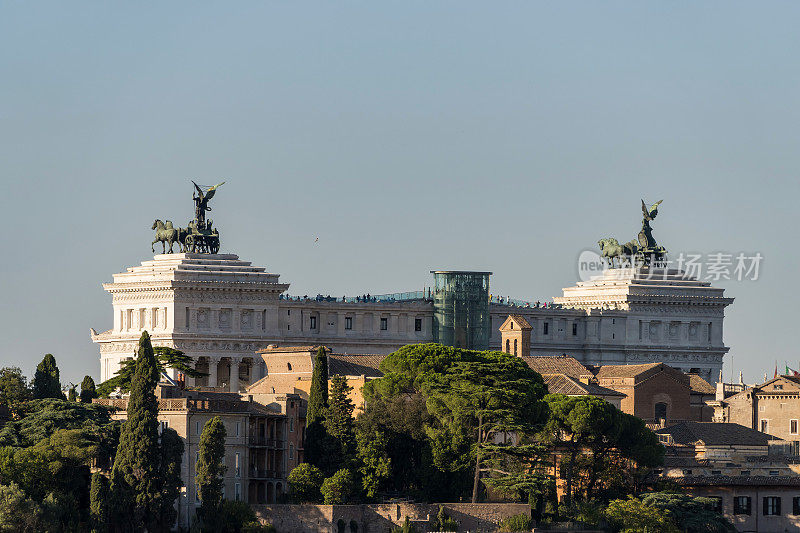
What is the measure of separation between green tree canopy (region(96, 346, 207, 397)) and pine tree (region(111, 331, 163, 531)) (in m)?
28.6

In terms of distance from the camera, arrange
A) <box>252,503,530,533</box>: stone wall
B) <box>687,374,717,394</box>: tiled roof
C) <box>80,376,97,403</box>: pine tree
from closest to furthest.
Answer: <box>252,503,530,533</box>: stone wall → <box>80,376,97,403</box>: pine tree → <box>687,374,717,394</box>: tiled roof

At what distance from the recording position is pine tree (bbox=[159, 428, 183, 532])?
101 metres

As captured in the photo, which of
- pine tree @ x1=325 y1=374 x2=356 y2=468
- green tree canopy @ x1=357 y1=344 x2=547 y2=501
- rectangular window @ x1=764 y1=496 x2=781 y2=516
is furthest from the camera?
rectangular window @ x1=764 y1=496 x2=781 y2=516

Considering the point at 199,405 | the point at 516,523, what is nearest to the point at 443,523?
the point at 516,523

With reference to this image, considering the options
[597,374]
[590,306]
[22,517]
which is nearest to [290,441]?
[22,517]

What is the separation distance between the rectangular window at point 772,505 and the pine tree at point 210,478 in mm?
27630

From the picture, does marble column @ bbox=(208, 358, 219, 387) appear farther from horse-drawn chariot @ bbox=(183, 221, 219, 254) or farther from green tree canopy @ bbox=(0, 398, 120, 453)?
green tree canopy @ bbox=(0, 398, 120, 453)

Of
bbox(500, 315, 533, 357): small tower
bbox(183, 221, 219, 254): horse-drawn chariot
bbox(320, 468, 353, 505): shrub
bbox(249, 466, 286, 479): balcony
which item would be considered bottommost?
bbox(320, 468, 353, 505): shrub

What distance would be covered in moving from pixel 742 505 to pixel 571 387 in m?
17.0

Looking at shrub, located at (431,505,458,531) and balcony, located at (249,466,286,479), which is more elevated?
balcony, located at (249,466,286,479)

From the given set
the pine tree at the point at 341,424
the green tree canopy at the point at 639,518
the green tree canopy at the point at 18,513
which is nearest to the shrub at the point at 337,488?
the pine tree at the point at 341,424

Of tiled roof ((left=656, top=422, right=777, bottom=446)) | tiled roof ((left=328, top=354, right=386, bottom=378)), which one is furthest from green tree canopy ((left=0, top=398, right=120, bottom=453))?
tiled roof ((left=656, top=422, right=777, bottom=446))

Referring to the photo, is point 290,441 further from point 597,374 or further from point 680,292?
point 680,292

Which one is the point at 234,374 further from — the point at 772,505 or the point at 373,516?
the point at 373,516
